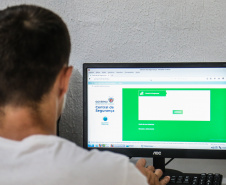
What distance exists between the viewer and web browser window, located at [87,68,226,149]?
53.0 inches

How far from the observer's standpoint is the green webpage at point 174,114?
135cm

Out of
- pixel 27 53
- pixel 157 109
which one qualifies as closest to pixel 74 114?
pixel 157 109

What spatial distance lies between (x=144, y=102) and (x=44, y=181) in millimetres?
667

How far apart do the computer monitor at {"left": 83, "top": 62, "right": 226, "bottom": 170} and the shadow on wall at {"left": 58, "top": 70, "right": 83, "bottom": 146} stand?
0.54 ft

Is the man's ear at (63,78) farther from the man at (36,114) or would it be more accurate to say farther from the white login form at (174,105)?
the white login form at (174,105)

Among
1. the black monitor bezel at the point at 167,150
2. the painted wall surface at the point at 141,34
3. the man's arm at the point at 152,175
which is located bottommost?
the man's arm at the point at 152,175

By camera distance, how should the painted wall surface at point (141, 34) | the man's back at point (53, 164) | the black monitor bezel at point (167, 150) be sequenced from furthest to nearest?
the painted wall surface at point (141, 34) → the black monitor bezel at point (167, 150) → the man's back at point (53, 164)

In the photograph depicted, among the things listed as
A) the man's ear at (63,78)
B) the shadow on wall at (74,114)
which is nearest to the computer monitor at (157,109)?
the shadow on wall at (74,114)

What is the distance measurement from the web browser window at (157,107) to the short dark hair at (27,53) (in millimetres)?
549

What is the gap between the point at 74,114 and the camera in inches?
61.6

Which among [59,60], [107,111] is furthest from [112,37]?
[59,60]

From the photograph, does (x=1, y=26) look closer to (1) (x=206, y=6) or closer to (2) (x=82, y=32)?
(2) (x=82, y=32)

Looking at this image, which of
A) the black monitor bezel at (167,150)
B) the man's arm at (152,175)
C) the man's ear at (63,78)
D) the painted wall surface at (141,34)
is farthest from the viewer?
the painted wall surface at (141,34)

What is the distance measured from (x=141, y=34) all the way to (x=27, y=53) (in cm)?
79
